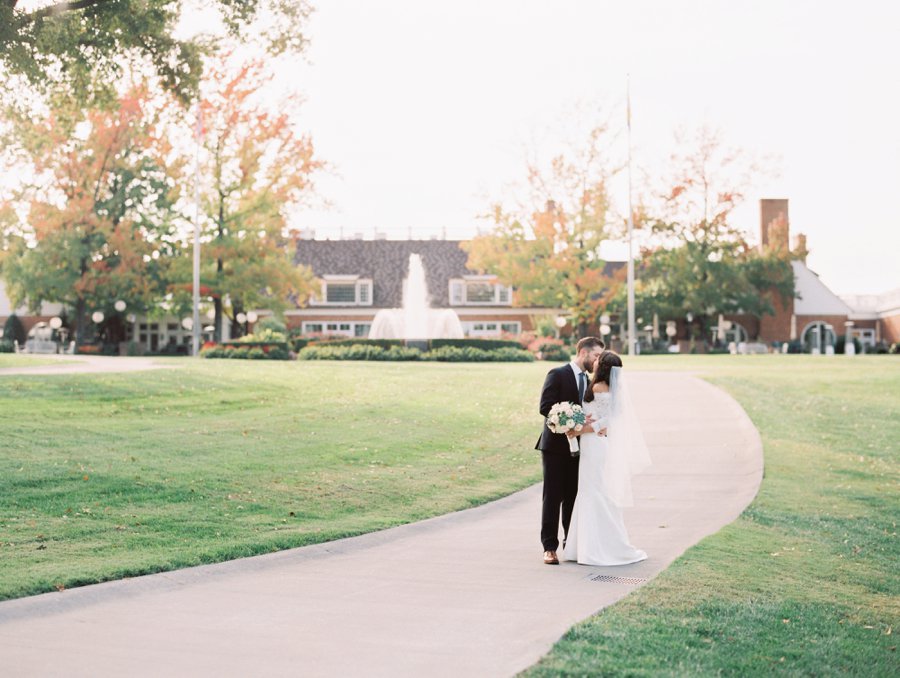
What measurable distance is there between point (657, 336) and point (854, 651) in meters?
54.3

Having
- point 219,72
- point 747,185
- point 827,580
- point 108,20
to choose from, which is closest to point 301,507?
point 827,580

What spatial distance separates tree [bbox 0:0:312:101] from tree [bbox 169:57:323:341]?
73.2 ft

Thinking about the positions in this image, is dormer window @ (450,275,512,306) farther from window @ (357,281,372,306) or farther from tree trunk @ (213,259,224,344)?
tree trunk @ (213,259,224,344)

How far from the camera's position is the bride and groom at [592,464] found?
9.88 metres

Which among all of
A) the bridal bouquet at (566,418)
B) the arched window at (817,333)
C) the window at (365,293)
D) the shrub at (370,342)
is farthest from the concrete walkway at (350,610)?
the arched window at (817,333)

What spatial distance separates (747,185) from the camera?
186 feet

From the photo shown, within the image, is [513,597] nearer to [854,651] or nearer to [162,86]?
[854,651]

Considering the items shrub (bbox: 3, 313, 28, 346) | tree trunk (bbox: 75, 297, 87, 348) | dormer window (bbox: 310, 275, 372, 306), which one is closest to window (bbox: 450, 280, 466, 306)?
dormer window (bbox: 310, 275, 372, 306)

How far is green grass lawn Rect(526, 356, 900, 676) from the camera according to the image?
21.6ft

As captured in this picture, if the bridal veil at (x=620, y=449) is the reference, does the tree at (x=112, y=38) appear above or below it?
above

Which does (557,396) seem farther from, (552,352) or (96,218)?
(96,218)

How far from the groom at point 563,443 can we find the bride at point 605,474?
13cm

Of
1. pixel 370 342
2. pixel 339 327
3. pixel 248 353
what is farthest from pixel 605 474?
pixel 339 327

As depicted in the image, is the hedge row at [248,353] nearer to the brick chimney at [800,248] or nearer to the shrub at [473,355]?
the shrub at [473,355]
